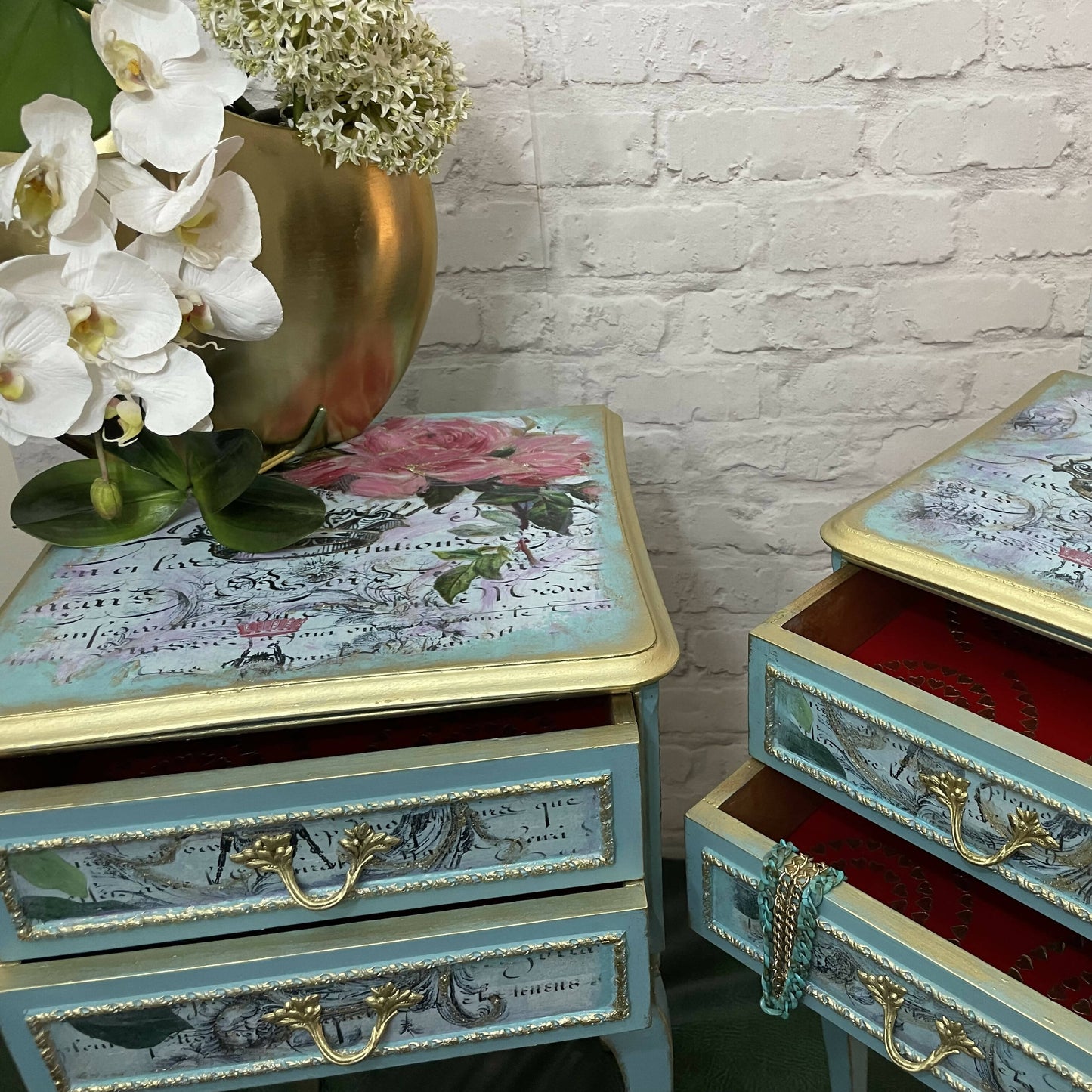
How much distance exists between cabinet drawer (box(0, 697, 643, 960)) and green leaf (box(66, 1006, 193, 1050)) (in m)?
0.05

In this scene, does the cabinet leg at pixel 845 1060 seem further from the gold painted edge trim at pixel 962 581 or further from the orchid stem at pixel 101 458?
the orchid stem at pixel 101 458

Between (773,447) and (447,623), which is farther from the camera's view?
(773,447)

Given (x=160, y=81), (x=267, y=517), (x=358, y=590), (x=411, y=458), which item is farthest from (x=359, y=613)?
(x=160, y=81)

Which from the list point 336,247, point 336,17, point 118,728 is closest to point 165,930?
point 118,728

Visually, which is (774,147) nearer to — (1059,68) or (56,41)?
(1059,68)

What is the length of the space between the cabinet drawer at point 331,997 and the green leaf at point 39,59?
0.54 meters

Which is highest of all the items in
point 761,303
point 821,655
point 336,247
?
point 336,247

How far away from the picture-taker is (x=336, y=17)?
2.07 ft

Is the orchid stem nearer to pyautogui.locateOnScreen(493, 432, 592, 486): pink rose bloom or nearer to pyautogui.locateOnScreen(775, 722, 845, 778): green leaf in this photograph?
pyautogui.locateOnScreen(493, 432, 592, 486): pink rose bloom

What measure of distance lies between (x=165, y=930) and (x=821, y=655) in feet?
1.56

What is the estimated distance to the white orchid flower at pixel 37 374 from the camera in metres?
0.57

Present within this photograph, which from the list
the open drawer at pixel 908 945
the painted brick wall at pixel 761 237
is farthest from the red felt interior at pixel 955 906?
the painted brick wall at pixel 761 237

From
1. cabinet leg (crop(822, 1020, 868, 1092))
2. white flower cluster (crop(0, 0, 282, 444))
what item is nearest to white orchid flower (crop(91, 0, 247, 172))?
white flower cluster (crop(0, 0, 282, 444))

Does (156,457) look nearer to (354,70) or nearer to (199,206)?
(199,206)
